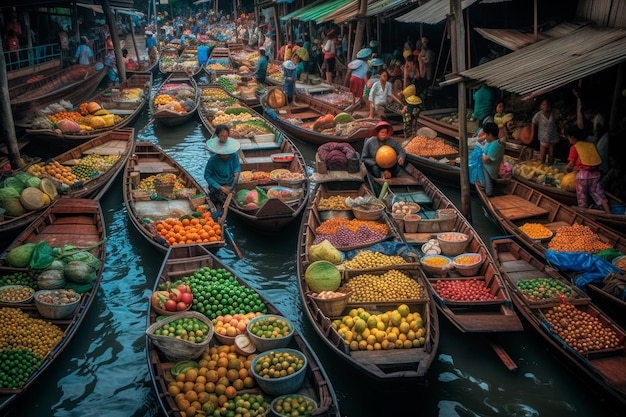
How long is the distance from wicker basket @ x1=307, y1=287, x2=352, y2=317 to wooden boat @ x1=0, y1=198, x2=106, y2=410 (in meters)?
2.92

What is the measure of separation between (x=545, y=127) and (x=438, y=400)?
22.1ft

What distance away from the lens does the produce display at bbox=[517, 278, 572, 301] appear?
6.77 meters

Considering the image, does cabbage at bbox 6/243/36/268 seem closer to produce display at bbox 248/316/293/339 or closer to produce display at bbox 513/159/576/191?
produce display at bbox 248/316/293/339

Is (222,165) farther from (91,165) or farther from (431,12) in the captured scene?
(431,12)

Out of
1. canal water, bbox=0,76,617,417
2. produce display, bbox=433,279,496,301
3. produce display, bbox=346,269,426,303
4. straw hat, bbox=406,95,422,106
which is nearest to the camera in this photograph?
canal water, bbox=0,76,617,417

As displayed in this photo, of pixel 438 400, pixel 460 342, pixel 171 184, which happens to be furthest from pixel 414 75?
pixel 438 400

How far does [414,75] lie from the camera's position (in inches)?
605

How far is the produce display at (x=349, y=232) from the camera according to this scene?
7797 mm

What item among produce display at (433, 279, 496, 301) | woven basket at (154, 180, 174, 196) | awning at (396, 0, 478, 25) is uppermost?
awning at (396, 0, 478, 25)

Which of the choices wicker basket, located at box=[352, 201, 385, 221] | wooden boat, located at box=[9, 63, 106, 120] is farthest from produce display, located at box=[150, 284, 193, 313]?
wooden boat, located at box=[9, 63, 106, 120]

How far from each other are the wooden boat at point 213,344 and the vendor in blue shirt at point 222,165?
238 centimetres

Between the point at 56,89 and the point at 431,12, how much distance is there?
12015 millimetres

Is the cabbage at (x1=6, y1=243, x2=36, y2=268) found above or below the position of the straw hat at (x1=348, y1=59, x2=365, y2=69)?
below

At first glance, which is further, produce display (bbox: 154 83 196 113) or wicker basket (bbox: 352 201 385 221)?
produce display (bbox: 154 83 196 113)
